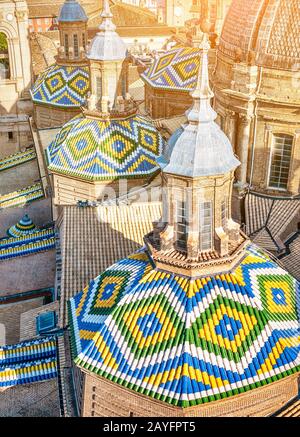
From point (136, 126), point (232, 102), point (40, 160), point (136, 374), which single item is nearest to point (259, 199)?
point (232, 102)

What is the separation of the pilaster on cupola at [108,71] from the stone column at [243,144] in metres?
4.88

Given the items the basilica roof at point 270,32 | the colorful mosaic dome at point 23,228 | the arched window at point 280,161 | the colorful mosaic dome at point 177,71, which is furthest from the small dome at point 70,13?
the arched window at point 280,161

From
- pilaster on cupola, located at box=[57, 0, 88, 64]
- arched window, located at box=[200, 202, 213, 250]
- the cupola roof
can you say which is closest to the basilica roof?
the cupola roof

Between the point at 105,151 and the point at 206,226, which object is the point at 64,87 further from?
the point at 206,226

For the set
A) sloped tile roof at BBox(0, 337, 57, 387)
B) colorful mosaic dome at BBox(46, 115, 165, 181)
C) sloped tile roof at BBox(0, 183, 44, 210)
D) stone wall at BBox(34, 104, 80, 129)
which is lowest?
sloped tile roof at BBox(0, 183, 44, 210)

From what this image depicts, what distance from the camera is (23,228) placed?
26.5 metres

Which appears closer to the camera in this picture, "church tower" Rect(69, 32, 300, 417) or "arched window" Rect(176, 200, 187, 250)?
"church tower" Rect(69, 32, 300, 417)

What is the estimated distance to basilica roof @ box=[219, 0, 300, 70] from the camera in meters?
20.4

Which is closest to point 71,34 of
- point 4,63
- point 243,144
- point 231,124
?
point 4,63

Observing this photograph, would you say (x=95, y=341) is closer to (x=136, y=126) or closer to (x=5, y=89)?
(x=136, y=126)

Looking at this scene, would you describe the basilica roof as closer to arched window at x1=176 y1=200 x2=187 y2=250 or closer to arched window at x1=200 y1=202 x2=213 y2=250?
arched window at x1=200 y1=202 x2=213 y2=250

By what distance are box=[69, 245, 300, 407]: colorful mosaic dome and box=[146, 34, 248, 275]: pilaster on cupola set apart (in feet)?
1.41

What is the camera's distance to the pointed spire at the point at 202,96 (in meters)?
12.2

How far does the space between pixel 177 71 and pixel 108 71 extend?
843cm
